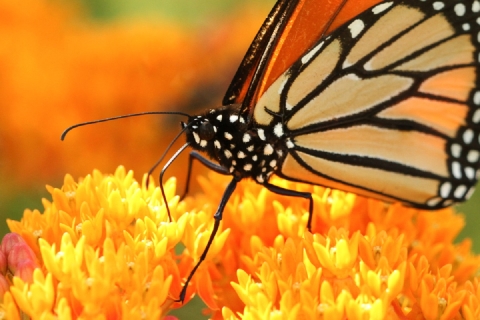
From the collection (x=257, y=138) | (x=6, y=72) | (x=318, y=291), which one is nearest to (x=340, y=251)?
(x=318, y=291)

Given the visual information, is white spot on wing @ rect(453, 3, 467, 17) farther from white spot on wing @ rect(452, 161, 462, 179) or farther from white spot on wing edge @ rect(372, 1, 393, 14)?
white spot on wing @ rect(452, 161, 462, 179)

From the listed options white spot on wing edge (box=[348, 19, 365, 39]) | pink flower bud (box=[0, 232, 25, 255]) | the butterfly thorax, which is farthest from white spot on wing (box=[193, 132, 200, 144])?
pink flower bud (box=[0, 232, 25, 255])

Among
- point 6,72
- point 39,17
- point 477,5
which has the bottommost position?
point 477,5

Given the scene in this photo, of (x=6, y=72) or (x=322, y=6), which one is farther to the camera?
(x=6, y=72)

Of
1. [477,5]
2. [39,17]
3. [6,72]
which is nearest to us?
[477,5]

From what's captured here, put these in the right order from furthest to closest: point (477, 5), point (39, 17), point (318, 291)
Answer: point (39, 17), point (477, 5), point (318, 291)

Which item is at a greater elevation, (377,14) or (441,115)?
(377,14)

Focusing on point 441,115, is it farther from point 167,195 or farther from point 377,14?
point 167,195
